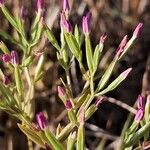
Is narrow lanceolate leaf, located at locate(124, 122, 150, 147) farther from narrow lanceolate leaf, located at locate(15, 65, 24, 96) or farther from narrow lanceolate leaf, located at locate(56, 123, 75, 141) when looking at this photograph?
narrow lanceolate leaf, located at locate(15, 65, 24, 96)

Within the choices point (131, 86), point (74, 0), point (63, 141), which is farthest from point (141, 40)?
point (63, 141)

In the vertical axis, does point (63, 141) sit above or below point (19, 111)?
below

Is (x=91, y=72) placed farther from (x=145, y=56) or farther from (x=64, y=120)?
(x=145, y=56)

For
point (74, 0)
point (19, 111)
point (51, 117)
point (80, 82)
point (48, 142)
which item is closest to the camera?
point (48, 142)

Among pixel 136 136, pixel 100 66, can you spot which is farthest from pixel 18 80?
pixel 100 66

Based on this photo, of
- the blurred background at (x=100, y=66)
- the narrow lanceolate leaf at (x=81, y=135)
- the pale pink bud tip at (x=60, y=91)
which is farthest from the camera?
the blurred background at (x=100, y=66)

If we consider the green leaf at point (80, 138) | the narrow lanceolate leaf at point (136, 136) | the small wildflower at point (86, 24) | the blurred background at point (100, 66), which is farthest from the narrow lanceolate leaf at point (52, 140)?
the blurred background at point (100, 66)

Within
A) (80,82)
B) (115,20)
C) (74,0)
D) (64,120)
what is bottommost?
(64,120)

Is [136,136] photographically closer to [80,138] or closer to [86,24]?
[80,138]

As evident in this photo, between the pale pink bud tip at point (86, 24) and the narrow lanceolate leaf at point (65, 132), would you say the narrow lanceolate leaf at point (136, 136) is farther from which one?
the pale pink bud tip at point (86, 24)
